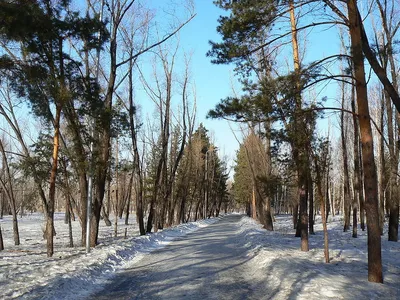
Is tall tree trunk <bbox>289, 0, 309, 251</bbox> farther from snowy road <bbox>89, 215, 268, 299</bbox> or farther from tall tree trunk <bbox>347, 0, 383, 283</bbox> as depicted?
snowy road <bbox>89, 215, 268, 299</bbox>

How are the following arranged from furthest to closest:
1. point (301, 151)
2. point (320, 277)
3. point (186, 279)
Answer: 1. point (301, 151)
2. point (186, 279)
3. point (320, 277)

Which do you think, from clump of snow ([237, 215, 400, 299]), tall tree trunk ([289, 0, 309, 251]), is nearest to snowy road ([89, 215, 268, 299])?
clump of snow ([237, 215, 400, 299])

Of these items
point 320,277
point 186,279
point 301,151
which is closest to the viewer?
point 320,277

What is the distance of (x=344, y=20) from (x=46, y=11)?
820 cm

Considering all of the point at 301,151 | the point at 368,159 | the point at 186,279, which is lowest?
the point at 186,279

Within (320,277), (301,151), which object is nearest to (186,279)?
(320,277)

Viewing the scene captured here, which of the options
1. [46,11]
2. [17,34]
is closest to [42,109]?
[46,11]

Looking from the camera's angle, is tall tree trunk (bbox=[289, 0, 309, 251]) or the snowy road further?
tall tree trunk (bbox=[289, 0, 309, 251])

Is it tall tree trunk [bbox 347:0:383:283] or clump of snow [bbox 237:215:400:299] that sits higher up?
tall tree trunk [bbox 347:0:383:283]

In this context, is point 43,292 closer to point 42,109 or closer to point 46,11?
point 42,109

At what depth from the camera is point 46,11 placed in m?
10.9

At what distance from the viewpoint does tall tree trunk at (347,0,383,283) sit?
8070mm

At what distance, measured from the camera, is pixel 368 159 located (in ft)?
27.2

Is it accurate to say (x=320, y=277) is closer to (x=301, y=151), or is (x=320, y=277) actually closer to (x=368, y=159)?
(x=368, y=159)
